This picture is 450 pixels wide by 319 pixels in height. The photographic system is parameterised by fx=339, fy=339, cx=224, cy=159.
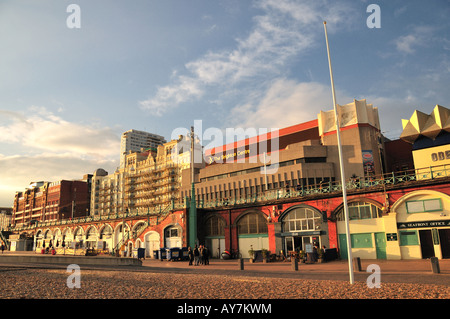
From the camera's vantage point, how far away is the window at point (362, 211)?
1139 inches

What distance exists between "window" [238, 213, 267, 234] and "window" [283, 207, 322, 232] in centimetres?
268

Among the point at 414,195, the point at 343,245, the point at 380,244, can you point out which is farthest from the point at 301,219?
the point at 414,195

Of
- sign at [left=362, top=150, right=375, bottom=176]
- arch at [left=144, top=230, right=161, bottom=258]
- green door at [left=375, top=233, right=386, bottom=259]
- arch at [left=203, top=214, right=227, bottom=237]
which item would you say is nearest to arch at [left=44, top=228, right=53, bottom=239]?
arch at [left=144, top=230, right=161, bottom=258]

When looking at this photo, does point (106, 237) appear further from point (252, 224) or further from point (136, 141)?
point (136, 141)

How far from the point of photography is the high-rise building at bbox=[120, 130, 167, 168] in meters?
175

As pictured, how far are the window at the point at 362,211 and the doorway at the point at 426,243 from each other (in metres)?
3.52

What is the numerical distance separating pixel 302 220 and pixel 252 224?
590cm

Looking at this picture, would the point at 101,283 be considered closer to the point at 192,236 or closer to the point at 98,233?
Answer: the point at 192,236

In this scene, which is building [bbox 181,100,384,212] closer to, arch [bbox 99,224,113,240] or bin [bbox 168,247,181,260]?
bin [bbox 168,247,181,260]

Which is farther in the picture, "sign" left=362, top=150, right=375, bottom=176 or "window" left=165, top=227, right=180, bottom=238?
"sign" left=362, top=150, right=375, bottom=176
